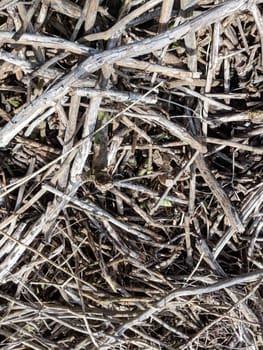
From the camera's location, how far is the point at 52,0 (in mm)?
1089

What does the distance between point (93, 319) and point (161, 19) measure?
70 cm

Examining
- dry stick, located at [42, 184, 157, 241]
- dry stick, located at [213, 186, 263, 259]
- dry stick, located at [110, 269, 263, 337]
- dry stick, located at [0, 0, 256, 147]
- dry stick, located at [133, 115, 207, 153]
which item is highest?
dry stick, located at [0, 0, 256, 147]

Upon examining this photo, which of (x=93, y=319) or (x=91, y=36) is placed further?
(x=93, y=319)

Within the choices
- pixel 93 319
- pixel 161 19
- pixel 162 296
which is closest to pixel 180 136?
pixel 161 19

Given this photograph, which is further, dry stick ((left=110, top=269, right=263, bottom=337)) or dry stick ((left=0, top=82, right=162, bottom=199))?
dry stick ((left=110, top=269, right=263, bottom=337))

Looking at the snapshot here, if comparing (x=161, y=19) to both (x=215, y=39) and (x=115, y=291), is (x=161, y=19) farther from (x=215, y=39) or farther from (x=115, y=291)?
(x=115, y=291)

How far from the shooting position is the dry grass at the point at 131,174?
1.10 meters

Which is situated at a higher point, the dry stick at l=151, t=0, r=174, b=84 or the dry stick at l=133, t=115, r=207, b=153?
the dry stick at l=151, t=0, r=174, b=84

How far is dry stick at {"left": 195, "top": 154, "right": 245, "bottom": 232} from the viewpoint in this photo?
1.20m

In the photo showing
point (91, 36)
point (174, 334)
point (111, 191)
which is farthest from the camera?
point (174, 334)

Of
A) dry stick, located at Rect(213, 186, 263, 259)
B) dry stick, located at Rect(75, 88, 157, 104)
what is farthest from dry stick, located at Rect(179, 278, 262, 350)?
dry stick, located at Rect(75, 88, 157, 104)

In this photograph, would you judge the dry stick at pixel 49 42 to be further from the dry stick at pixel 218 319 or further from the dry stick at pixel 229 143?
the dry stick at pixel 218 319

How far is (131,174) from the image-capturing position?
4.07ft

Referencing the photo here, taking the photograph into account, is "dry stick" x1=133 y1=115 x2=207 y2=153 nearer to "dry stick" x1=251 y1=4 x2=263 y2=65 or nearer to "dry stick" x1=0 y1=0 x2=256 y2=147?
"dry stick" x1=0 y1=0 x2=256 y2=147
